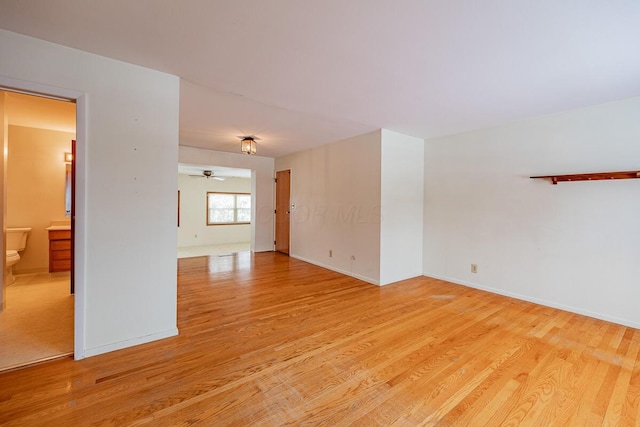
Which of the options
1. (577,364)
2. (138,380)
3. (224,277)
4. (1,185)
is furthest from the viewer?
(224,277)

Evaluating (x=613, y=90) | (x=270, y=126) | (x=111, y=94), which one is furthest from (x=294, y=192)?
(x=613, y=90)

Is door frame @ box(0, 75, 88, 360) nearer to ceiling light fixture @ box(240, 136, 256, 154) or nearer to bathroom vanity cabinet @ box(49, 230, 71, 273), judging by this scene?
ceiling light fixture @ box(240, 136, 256, 154)

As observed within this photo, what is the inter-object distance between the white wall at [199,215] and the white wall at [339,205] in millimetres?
3778

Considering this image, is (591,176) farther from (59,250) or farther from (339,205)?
(59,250)

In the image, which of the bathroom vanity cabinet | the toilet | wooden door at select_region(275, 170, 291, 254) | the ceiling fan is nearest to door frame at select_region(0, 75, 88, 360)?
the toilet

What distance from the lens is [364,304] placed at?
3.34 meters

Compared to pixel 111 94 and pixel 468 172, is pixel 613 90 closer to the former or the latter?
pixel 468 172

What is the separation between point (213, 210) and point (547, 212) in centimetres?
838

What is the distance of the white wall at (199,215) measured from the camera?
27.1 feet

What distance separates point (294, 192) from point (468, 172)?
3494 millimetres

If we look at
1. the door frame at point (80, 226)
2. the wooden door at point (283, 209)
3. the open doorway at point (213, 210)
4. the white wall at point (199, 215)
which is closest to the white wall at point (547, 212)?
the wooden door at point (283, 209)

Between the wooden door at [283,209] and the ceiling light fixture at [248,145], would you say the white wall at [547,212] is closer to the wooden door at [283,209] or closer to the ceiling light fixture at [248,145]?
the ceiling light fixture at [248,145]

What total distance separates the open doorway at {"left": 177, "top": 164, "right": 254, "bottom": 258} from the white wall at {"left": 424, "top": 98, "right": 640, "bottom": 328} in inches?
214

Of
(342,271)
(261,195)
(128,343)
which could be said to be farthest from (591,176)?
(261,195)
